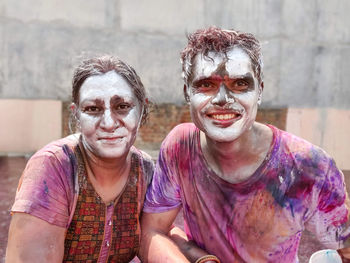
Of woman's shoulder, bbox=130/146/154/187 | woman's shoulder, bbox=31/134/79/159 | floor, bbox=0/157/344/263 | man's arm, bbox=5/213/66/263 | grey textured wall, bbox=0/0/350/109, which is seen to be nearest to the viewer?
man's arm, bbox=5/213/66/263

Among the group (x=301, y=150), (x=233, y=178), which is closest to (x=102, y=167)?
(x=233, y=178)

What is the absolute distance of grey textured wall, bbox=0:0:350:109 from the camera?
651 centimetres

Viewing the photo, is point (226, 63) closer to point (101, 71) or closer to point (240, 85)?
point (240, 85)

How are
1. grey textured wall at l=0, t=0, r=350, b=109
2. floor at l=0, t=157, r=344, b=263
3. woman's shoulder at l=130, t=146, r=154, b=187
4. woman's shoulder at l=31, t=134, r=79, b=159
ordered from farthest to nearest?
grey textured wall at l=0, t=0, r=350, b=109, floor at l=0, t=157, r=344, b=263, woman's shoulder at l=130, t=146, r=154, b=187, woman's shoulder at l=31, t=134, r=79, b=159

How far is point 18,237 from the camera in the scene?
2066mm

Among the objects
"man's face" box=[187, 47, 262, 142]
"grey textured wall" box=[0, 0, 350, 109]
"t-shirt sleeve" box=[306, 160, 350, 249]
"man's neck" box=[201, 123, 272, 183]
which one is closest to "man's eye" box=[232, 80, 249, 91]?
"man's face" box=[187, 47, 262, 142]

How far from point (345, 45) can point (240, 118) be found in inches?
229

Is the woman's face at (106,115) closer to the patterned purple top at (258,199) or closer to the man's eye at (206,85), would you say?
the patterned purple top at (258,199)

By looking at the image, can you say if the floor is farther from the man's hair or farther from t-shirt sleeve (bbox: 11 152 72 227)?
the man's hair

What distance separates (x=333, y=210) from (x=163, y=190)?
36.9 inches

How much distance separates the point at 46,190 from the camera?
214 centimetres

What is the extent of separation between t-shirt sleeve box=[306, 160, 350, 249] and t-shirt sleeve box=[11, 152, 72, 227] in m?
1.35

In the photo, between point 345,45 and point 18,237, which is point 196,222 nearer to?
point 18,237

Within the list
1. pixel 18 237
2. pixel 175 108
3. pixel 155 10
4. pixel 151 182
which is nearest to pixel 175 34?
pixel 155 10
